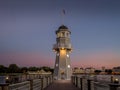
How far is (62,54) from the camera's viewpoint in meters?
49.0

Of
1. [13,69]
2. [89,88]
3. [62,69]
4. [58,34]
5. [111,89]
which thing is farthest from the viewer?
[13,69]

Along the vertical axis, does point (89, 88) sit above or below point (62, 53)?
below

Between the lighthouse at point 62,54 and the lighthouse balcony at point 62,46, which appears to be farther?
the lighthouse balcony at point 62,46

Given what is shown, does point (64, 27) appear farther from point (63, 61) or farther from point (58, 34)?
point (63, 61)

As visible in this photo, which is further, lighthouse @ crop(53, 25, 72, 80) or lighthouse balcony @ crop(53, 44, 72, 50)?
lighthouse balcony @ crop(53, 44, 72, 50)

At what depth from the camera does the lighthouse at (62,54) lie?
48.0 m

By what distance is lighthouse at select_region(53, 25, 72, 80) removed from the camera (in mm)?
47969

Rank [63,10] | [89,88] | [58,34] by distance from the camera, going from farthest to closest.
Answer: [63,10], [58,34], [89,88]

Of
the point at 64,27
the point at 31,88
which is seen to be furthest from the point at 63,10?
the point at 31,88

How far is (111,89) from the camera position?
25.4 ft

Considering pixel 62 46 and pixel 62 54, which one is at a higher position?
pixel 62 46

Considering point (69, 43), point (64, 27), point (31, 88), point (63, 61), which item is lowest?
point (31, 88)

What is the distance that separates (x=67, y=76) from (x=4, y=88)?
40680 millimetres

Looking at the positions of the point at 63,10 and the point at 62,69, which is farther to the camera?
the point at 63,10
